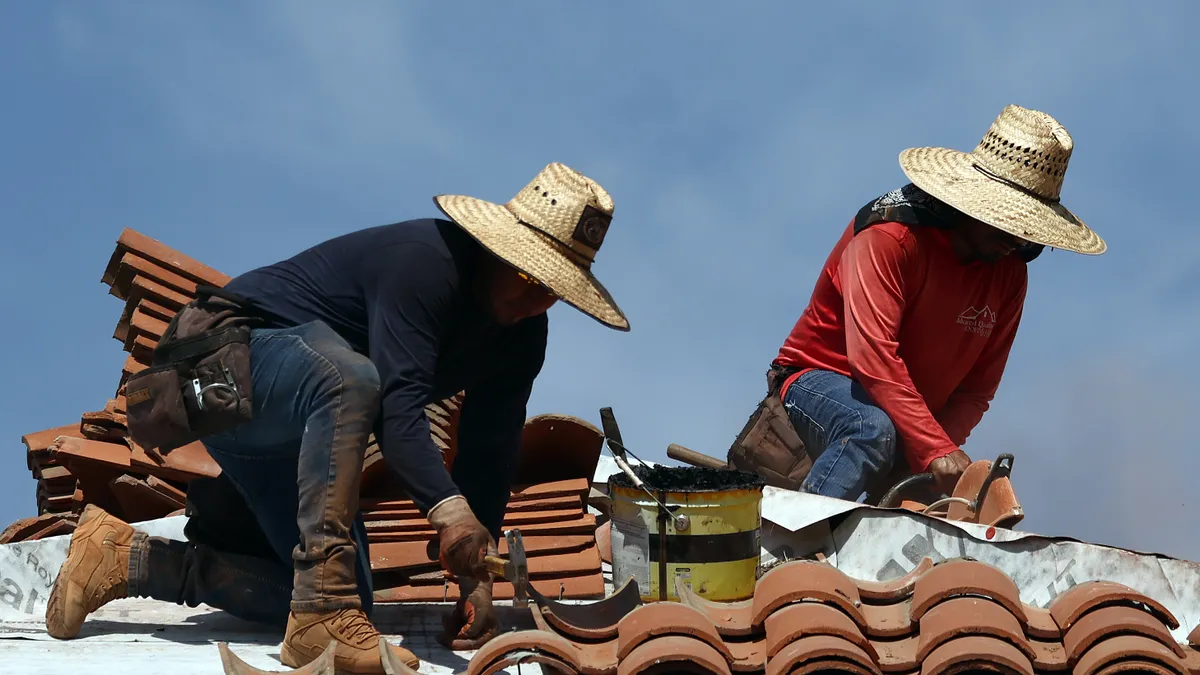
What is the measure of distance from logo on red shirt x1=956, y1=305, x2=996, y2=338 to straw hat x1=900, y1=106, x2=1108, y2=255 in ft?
1.55

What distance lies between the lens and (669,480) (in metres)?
4.32

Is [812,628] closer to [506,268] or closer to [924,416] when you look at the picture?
[506,268]

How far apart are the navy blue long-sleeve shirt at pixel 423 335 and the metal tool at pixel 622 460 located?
30 cm

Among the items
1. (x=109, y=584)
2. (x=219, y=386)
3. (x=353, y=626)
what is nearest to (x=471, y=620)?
(x=353, y=626)

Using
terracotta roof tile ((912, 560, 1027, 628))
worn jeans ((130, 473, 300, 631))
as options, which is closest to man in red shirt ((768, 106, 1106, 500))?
terracotta roof tile ((912, 560, 1027, 628))

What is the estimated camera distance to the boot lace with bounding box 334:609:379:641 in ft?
12.0

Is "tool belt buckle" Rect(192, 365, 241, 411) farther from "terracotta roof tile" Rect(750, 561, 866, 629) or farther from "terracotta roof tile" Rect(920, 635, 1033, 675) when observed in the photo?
"terracotta roof tile" Rect(920, 635, 1033, 675)

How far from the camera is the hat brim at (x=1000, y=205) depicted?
5.25 meters

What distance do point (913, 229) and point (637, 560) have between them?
2037 millimetres

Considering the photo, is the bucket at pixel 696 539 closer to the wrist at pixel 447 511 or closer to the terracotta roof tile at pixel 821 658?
the wrist at pixel 447 511

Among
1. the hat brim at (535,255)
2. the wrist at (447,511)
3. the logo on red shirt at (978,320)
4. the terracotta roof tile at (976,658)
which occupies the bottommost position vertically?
the terracotta roof tile at (976,658)

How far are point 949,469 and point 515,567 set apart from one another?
2.16 m

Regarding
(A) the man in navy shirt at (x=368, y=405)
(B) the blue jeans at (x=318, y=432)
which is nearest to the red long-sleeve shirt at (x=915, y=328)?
(A) the man in navy shirt at (x=368, y=405)

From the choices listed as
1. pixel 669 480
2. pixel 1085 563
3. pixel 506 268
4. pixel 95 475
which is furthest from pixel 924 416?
pixel 95 475
